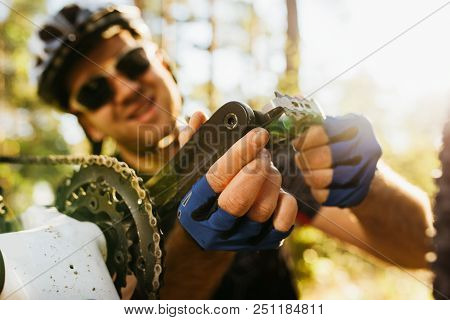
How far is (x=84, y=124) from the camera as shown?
4.84m

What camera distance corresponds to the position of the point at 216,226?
1.63 meters

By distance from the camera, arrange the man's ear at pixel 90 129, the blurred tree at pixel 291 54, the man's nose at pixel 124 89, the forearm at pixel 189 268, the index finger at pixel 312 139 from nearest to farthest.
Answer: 1. the index finger at pixel 312 139
2. the forearm at pixel 189 268
3. the man's nose at pixel 124 89
4. the man's ear at pixel 90 129
5. the blurred tree at pixel 291 54

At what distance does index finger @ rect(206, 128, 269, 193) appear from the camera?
1486 mm

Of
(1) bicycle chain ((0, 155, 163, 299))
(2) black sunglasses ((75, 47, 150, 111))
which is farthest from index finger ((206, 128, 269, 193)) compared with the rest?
(2) black sunglasses ((75, 47, 150, 111))

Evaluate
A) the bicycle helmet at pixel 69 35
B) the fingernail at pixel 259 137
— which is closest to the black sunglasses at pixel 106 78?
the bicycle helmet at pixel 69 35

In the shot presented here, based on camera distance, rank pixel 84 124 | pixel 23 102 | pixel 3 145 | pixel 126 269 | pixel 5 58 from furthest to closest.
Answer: pixel 23 102
pixel 5 58
pixel 3 145
pixel 84 124
pixel 126 269

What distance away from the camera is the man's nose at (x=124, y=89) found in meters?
4.23

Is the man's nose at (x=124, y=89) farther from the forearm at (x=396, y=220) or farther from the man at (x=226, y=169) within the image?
the forearm at (x=396, y=220)

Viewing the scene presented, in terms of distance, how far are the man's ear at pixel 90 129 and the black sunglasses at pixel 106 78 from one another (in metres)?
0.25

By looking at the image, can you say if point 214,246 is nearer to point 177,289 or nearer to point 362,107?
point 177,289

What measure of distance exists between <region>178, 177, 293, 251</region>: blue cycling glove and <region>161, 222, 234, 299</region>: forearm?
0.70m

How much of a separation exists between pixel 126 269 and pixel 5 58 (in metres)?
18.7
